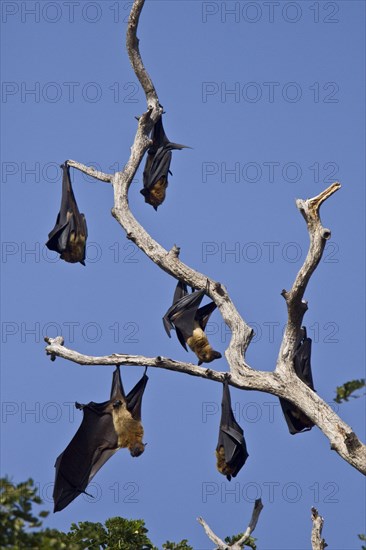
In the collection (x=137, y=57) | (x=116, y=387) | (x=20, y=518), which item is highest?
(x=137, y=57)

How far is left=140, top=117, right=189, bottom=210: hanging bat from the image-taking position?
55.0 ft

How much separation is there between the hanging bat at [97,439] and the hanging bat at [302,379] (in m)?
2.34

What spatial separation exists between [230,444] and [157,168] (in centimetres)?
419

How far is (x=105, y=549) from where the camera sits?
14945 millimetres

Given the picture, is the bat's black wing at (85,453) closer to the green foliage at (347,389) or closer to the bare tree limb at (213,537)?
the bare tree limb at (213,537)

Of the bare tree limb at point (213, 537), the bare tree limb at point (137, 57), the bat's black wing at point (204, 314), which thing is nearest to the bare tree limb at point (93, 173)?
the bare tree limb at point (137, 57)

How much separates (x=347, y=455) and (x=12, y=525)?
467 centimetres

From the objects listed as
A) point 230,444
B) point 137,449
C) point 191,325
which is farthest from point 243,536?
point 191,325

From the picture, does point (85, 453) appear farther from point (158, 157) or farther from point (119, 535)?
point (158, 157)

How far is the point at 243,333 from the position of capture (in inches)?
551

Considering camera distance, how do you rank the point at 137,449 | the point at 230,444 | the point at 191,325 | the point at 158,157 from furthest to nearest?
the point at 158,157 < the point at 137,449 < the point at 191,325 < the point at 230,444

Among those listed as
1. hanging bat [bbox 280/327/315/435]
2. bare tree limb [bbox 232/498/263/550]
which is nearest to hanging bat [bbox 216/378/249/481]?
hanging bat [bbox 280/327/315/435]

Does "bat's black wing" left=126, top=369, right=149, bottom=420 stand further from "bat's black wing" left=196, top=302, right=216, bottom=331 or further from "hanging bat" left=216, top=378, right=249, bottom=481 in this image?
"hanging bat" left=216, top=378, right=249, bottom=481

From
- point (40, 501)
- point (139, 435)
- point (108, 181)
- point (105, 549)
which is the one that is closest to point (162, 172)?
point (108, 181)
